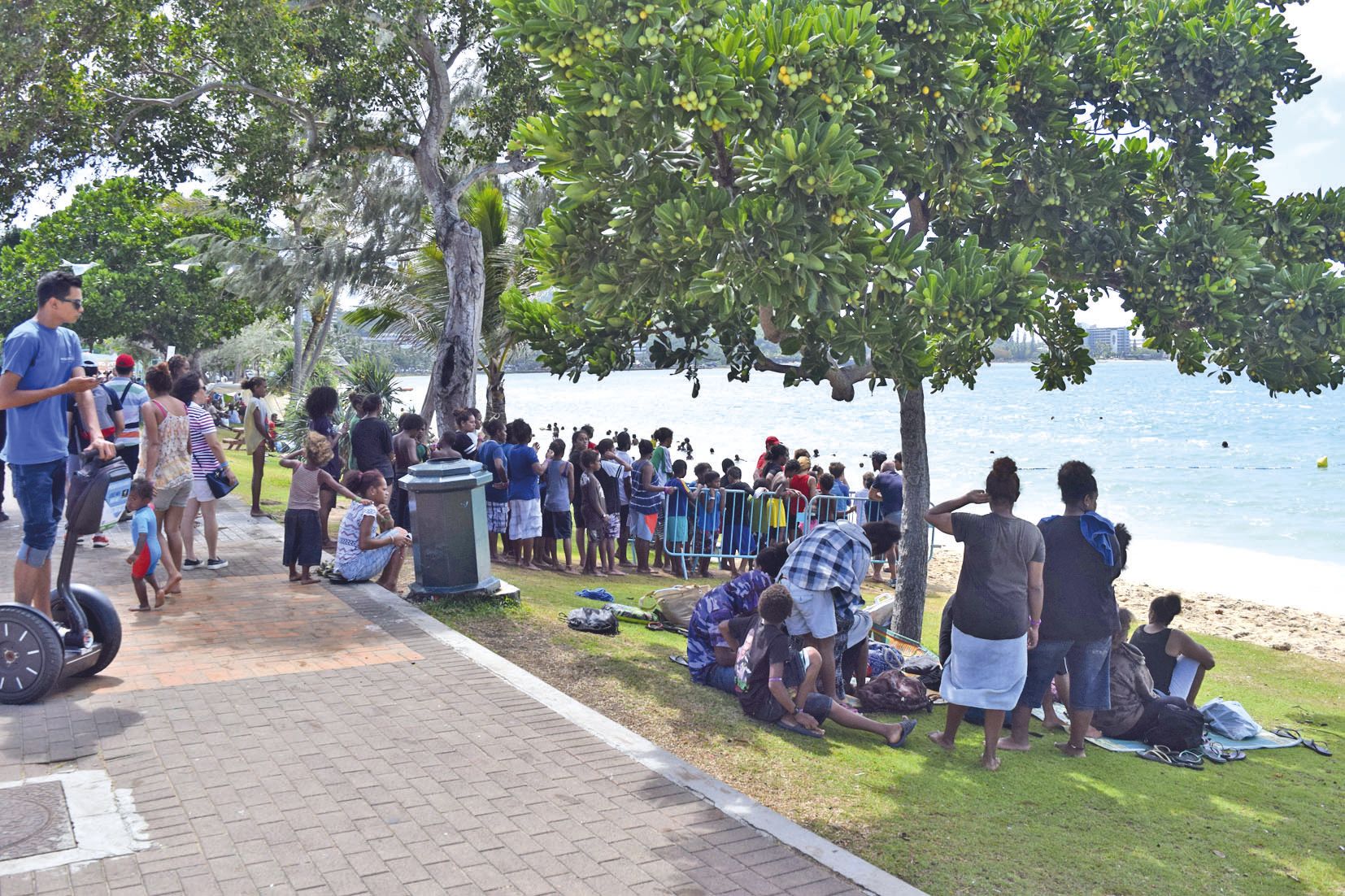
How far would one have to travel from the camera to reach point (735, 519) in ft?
45.3

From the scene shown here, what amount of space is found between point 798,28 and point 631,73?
106 centimetres

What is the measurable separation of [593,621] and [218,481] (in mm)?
3965

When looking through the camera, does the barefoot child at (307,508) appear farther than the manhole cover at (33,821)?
Yes

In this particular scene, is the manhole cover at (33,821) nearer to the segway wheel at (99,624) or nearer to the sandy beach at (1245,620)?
the segway wheel at (99,624)

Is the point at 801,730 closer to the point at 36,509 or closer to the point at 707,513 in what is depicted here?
the point at 36,509

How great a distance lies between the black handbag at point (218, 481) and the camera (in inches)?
392

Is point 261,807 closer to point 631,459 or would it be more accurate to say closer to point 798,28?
point 798,28

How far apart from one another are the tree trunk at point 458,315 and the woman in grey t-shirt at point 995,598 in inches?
379

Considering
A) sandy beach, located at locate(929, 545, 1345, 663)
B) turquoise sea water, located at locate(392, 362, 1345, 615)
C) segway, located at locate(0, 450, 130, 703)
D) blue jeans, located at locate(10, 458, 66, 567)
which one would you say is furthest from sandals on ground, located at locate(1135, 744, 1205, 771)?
blue jeans, located at locate(10, 458, 66, 567)

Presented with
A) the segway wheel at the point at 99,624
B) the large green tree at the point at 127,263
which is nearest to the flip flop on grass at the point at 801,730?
the segway wheel at the point at 99,624

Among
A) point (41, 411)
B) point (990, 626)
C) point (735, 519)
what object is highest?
point (41, 411)

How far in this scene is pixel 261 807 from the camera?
485 centimetres

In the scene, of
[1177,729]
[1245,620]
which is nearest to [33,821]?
[1177,729]

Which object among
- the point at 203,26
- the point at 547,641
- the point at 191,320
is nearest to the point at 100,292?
the point at 191,320
